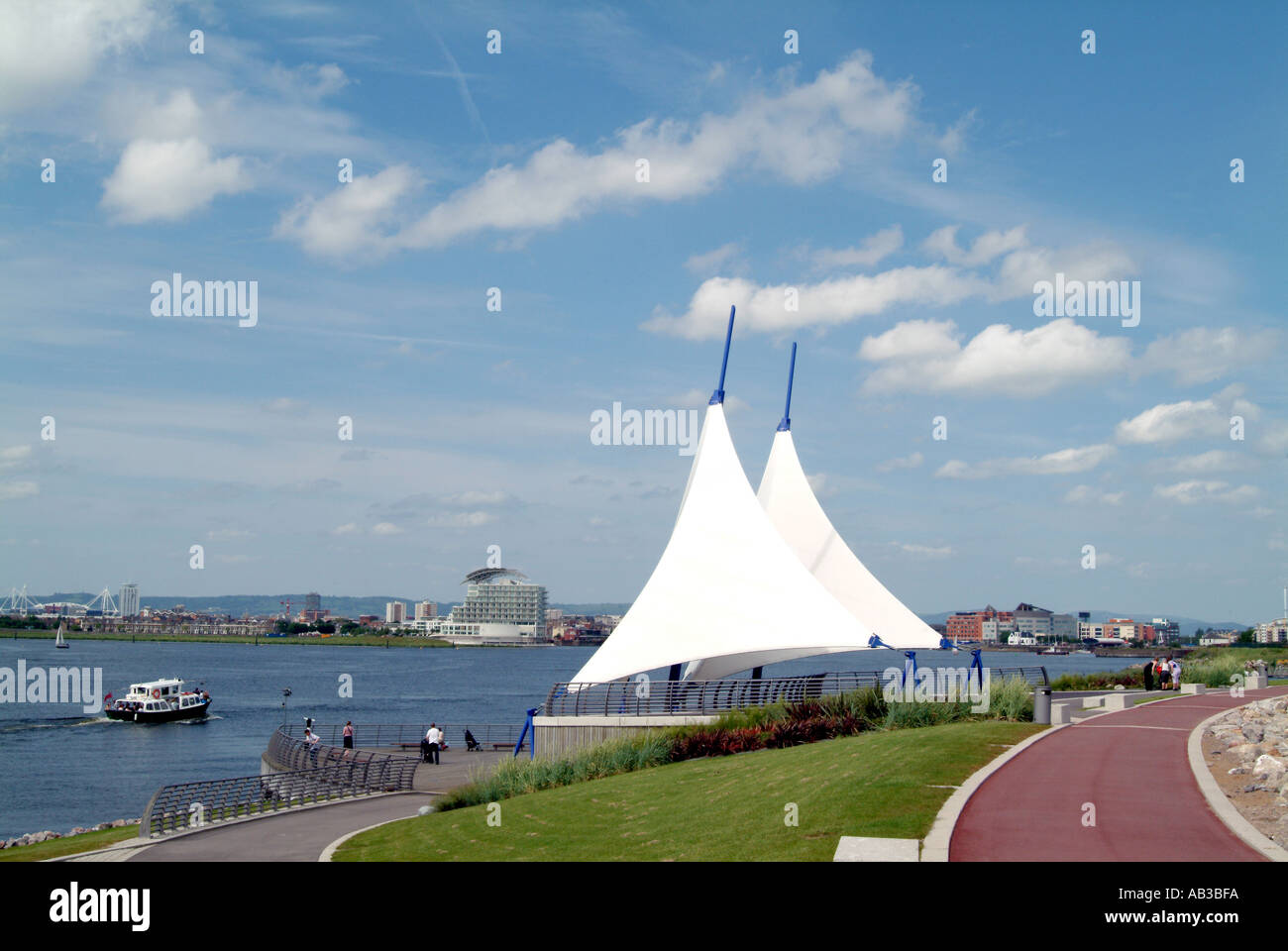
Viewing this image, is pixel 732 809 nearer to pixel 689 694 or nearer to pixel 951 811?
pixel 951 811

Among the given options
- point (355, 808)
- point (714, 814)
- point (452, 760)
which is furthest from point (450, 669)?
point (714, 814)

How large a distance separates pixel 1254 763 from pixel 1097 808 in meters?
4.43

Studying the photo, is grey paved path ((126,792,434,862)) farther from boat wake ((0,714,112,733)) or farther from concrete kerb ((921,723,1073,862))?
boat wake ((0,714,112,733))

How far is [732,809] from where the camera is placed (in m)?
14.4

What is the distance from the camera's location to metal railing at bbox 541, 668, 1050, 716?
2567cm

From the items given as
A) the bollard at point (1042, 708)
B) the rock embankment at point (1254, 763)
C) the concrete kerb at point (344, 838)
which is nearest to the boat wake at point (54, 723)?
the concrete kerb at point (344, 838)

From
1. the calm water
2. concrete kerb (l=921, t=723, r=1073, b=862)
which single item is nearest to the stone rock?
concrete kerb (l=921, t=723, r=1073, b=862)

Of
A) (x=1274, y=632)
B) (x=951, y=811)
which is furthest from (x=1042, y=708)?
(x=1274, y=632)

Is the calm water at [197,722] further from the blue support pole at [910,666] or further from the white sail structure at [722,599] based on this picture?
the blue support pole at [910,666]

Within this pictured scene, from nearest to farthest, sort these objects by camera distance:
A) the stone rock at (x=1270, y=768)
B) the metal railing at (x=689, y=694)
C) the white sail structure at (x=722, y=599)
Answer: the stone rock at (x=1270, y=768) < the metal railing at (x=689, y=694) < the white sail structure at (x=722, y=599)

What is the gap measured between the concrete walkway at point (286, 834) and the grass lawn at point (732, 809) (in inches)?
40.3

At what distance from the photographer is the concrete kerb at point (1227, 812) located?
10.4 meters
